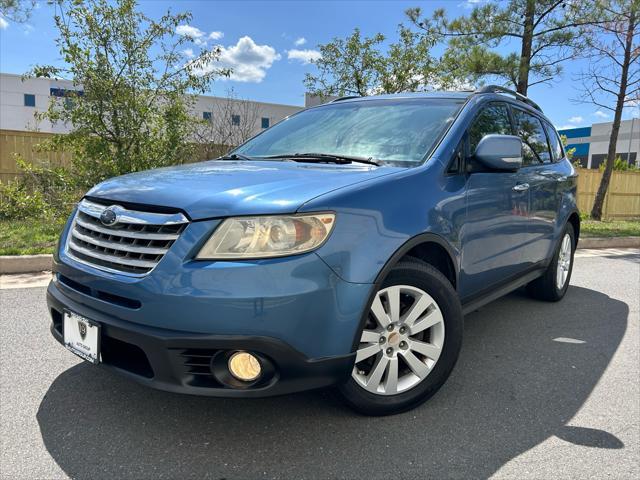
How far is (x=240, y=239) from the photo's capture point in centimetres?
196

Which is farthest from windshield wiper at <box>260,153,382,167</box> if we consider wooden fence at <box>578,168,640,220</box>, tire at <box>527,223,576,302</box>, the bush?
wooden fence at <box>578,168,640,220</box>

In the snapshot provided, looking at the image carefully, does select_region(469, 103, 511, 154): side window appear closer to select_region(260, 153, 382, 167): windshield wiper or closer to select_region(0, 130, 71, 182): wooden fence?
select_region(260, 153, 382, 167): windshield wiper

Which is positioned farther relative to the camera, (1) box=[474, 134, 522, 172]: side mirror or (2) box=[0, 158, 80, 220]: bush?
(2) box=[0, 158, 80, 220]: bush

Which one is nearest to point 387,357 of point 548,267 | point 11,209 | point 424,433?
point 424,433

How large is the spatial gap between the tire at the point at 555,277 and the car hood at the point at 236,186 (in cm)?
279

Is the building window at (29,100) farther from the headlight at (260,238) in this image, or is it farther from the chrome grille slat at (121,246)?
the headlight at (260,238)

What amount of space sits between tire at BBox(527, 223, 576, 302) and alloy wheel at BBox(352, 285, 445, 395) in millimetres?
2540

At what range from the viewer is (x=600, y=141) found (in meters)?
41.5

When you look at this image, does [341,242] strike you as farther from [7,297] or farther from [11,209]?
[11,209]

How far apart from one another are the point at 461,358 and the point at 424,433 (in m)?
1.07

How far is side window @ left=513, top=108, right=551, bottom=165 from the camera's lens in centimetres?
395

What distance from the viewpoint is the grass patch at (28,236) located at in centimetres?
576

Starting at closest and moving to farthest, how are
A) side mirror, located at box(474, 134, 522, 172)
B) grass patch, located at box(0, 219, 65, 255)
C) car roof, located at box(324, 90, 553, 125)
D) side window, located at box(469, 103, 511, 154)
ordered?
side mirror, located at box(474, 134, 522, 172) < side window, located at box(469, 103, 511, 154) < car roof, located at box(324, 90, 553, 125) < grass patch, located at box(0, 219, 65, 255)

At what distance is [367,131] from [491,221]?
0.96 metres
